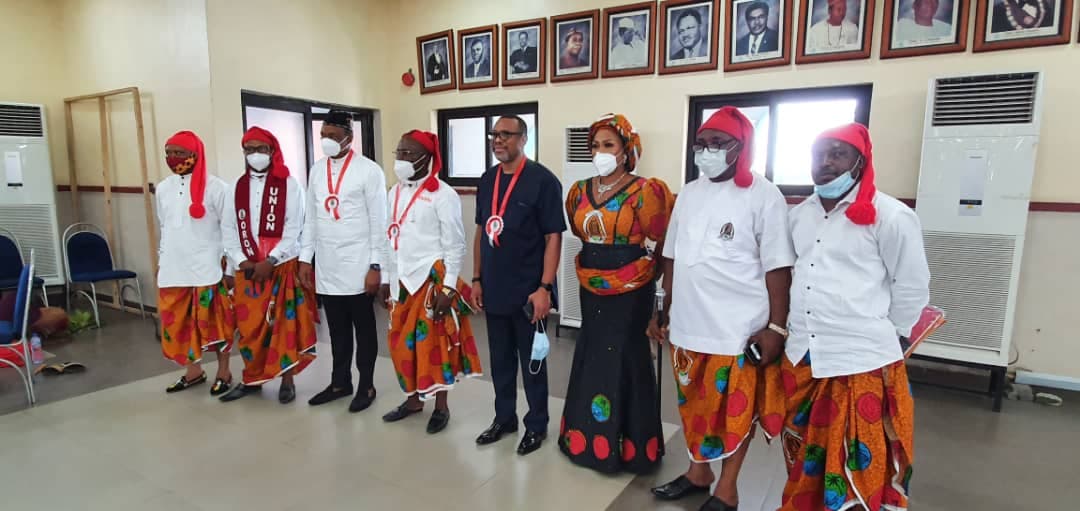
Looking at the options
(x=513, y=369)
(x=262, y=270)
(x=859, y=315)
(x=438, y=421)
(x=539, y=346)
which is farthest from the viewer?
(x=262, y=270)

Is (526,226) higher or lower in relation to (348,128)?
lower

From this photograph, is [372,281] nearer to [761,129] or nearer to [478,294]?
[478,294]

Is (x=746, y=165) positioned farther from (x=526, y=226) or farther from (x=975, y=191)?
(x=975, y=191)

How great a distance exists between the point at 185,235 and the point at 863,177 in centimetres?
336

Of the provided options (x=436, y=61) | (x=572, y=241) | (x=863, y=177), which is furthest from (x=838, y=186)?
(x=436, y=61)

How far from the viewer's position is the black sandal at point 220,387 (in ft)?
10.8

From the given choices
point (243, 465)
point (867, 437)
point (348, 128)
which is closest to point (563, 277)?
point (348, 128)

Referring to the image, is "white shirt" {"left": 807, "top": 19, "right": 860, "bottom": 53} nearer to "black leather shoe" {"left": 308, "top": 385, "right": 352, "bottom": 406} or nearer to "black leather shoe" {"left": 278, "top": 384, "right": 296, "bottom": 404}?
"black leather shoe" {"left": 308, "top": 385, "right": 352, "bottom": 406}

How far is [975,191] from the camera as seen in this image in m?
3.17

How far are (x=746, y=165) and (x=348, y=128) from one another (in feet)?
6.80

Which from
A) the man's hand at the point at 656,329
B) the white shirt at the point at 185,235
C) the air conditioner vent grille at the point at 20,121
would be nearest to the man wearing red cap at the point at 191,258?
the white shirt at the point at 185,235

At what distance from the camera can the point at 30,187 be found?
5.07 meters

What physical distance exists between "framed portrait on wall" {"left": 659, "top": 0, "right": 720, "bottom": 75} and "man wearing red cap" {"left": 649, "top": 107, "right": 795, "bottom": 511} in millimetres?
2446

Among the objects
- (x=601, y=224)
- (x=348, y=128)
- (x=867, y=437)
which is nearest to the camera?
(x=867, y=437)
